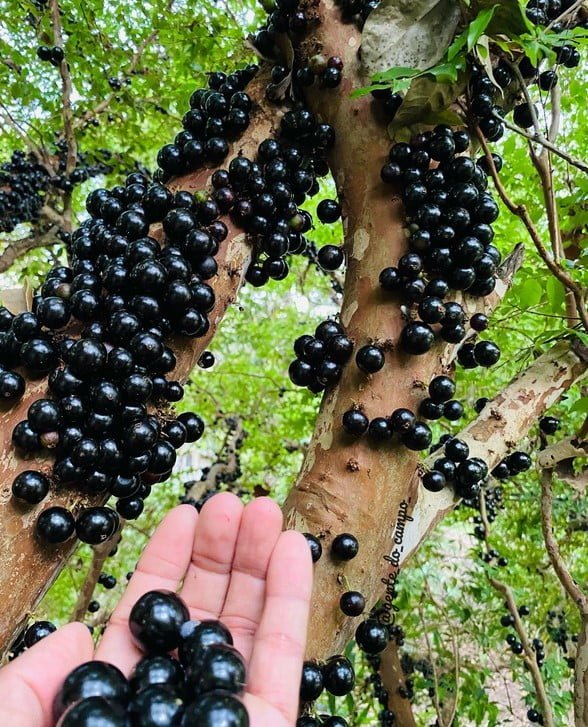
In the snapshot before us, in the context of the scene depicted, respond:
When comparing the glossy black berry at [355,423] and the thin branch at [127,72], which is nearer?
the glossy black berry at [355,423]

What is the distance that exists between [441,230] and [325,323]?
0.52 m

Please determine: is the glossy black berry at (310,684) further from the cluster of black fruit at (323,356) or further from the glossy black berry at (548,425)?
the glossy black berry at (548,425)

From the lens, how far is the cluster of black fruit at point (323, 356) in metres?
1.89

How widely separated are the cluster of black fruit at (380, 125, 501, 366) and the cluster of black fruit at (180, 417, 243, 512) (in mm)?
3384

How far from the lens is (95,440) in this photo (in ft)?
5.18

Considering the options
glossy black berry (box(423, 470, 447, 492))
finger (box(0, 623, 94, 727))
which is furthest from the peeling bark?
finger (box(0, 623, 94, 727))

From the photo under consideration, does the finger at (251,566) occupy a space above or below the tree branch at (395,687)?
below

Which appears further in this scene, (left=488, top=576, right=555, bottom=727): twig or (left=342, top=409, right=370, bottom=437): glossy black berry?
(left=488, top=576, right=555, bottom=727): twig

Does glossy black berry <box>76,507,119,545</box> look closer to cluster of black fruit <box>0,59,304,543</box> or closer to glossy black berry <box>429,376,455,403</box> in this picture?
cluster of black fruit <box>0,59,304,543</box>

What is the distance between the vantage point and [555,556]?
2.31 metres

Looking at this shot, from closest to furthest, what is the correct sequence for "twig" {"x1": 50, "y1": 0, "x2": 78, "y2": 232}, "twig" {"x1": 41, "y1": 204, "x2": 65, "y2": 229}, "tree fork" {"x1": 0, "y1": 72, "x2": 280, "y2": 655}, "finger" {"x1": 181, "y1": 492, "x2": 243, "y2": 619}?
"tree fork" {"x1": 0, "y1": 72, "x2": 280, "y2": 655} < "finger" {"x1": 181, "y1": 492, "x2": 243, "y2": 619} < "twig" {"x1": 50, "y1": 0, "x2": 78, "y2": 232} < "twig" {"x1": 41, "y1": 204, "x2": 65, "y2": 229}

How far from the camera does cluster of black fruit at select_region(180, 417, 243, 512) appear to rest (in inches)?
203

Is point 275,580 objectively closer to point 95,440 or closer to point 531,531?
point 95,440

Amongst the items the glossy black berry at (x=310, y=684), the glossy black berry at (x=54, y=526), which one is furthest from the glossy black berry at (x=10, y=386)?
the glossy black berry at (x=310, y=684)
